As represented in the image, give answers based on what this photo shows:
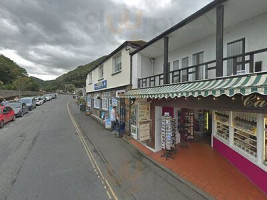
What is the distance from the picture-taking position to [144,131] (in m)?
9.15

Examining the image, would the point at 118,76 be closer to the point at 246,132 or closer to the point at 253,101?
the point at 246,132

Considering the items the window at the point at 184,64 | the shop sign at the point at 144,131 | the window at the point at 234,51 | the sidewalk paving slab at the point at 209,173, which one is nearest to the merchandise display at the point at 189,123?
the sidewalk paving slab at the point at 209,173

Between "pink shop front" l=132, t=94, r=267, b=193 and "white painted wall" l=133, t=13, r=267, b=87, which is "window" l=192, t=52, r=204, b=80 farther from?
"pink shop front" l=132, t=94, r=267, b=193

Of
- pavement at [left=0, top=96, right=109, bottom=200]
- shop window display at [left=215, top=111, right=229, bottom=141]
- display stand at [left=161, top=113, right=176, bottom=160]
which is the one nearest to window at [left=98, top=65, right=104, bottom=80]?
pavement at [left=0, top=96, right=109, bottom=200]

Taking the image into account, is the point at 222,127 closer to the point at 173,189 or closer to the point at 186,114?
the point at 186,114

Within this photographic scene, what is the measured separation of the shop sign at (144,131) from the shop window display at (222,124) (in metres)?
4.18

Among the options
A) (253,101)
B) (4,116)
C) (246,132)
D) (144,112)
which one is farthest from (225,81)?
(4,116)

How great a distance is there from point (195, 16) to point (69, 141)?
32.9 ft

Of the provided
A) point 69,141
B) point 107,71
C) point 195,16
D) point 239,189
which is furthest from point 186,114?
point 107,71

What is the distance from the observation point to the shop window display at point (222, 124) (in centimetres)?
791

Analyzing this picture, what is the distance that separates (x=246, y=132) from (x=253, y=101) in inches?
119

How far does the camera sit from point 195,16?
230 inches

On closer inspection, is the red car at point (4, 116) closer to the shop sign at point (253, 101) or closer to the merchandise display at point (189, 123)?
the merchandise display at point (189, 123)

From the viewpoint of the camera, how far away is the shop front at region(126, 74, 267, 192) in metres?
3.87
